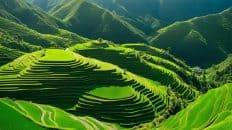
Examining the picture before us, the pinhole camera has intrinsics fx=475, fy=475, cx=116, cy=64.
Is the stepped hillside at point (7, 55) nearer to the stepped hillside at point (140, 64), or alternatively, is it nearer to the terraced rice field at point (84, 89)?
the stepped hillside at point (140, 64)

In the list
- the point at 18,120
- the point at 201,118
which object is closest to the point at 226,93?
the point at 201,118

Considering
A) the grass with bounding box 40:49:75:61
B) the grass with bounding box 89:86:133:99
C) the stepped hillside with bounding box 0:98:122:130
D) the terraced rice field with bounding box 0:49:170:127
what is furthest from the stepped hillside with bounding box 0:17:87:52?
the stepped hillside with bounding box 0:98:122:130

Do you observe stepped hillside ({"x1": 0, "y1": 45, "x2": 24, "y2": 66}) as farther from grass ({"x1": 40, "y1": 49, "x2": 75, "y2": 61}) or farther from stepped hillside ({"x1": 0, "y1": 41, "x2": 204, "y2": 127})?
grass ({"x1": 40, "y1": 49, "x2": 75, "y2": 61})

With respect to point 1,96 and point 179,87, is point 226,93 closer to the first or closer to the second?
point 1,96

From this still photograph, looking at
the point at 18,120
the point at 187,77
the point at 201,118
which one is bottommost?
the point at 18,120

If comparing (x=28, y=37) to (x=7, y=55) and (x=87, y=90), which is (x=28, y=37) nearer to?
(x=7, y=55)

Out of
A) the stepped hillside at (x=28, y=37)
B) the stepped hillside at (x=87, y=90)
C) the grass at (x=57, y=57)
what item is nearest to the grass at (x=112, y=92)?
the stepped hillside at (x=87, y=90)
